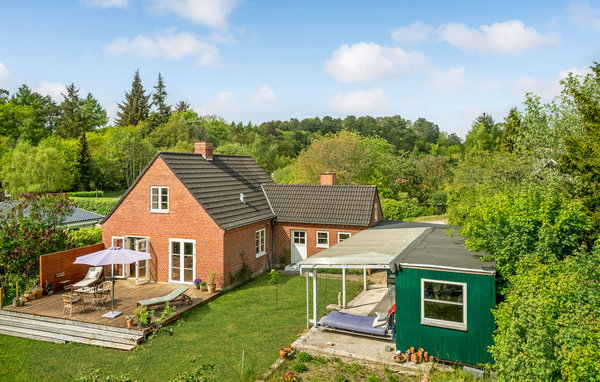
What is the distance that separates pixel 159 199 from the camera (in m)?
19.0

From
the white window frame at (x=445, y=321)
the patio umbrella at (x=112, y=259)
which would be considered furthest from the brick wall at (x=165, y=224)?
the white window frame at (x=445, y=321)

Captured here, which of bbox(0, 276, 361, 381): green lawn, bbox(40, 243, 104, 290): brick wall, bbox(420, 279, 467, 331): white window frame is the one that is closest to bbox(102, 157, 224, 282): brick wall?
bbox(40, 243, 104, 290): brick wall

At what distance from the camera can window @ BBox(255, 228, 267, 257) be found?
21.0 meters

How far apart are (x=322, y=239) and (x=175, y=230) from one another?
7.87m

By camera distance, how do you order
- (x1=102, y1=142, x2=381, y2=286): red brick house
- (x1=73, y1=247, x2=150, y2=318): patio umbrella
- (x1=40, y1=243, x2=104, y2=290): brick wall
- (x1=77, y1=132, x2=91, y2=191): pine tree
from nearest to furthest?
(x1=73, y1=247, x2=150, y2=318): patio umbrella < (x1=40, y1=243, x2=104, y2=290): brick wall < (x1=102, y1=142, x2=381, y2=286): red brick house < (x1=77, y1=132, x2=91, y2=191): pine tree

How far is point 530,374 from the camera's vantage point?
7.36m

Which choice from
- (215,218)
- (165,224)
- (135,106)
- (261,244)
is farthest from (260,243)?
(135,106)

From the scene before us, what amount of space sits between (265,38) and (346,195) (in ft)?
30.8

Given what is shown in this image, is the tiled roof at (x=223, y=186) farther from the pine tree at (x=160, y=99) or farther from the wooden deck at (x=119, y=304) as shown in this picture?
the pine tree at (x=160, y=99)

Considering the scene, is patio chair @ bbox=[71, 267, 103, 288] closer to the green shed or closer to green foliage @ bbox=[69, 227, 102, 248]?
green foliage @ bbox=[69, 227, 102, 248]

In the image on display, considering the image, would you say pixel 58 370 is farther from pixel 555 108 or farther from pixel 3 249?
pixel 555 108

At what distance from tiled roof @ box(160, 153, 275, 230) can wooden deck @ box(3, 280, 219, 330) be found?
3.67 metres

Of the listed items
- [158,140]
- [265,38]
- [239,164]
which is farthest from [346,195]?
[158,140]

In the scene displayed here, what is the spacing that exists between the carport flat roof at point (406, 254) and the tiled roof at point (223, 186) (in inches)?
240
